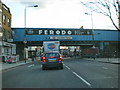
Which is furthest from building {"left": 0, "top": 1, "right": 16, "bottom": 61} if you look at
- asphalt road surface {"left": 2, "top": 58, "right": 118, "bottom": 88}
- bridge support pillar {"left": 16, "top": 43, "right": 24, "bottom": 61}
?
asphalt road surface {"left": 2, "top": 58, "right": 118, "bottom": 88}

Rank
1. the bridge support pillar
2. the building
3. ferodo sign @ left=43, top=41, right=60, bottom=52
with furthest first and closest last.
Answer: the bridge support pillar → the building → ferodo sign @ left=43, top=41, right=60, bottom=52

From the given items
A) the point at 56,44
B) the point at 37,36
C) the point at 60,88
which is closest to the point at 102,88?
the point at 60,88

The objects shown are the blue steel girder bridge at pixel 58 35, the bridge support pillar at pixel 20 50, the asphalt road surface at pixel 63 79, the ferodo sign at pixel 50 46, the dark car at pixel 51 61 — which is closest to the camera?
the asphalt road surface at pixel 63 79

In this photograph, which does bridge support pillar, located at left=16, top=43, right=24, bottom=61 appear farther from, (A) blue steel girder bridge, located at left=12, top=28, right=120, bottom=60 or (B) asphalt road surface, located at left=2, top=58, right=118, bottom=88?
(B) asphalt road surface, located at left=2, top=58, right=118, bottom=88

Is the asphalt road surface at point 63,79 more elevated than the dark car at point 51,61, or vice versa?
the dark car at point 51,61

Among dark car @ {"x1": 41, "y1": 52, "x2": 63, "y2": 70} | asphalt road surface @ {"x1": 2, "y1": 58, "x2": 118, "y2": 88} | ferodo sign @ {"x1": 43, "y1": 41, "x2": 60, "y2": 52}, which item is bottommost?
asphalt road surface @ {"x1": 2, "y1": 58, "x2": 118, "y2": 88}

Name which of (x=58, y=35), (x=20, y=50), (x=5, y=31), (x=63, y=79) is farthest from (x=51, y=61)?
(x=20, y=50)

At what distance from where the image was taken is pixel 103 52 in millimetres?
56094

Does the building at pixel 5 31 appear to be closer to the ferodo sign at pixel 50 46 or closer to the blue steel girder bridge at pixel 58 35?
the blue steel girder bridge at pixel 58 35

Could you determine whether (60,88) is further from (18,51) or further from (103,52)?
(103,52)

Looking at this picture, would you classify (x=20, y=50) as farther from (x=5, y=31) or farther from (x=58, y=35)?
(x=5, y=31)

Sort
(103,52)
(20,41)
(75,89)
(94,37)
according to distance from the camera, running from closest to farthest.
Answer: (75,89), (20,41), (94,37), (103,52)

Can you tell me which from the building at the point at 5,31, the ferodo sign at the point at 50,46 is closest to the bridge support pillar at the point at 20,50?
the building at the point at 5,31

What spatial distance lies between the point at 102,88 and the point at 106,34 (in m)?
46.2
